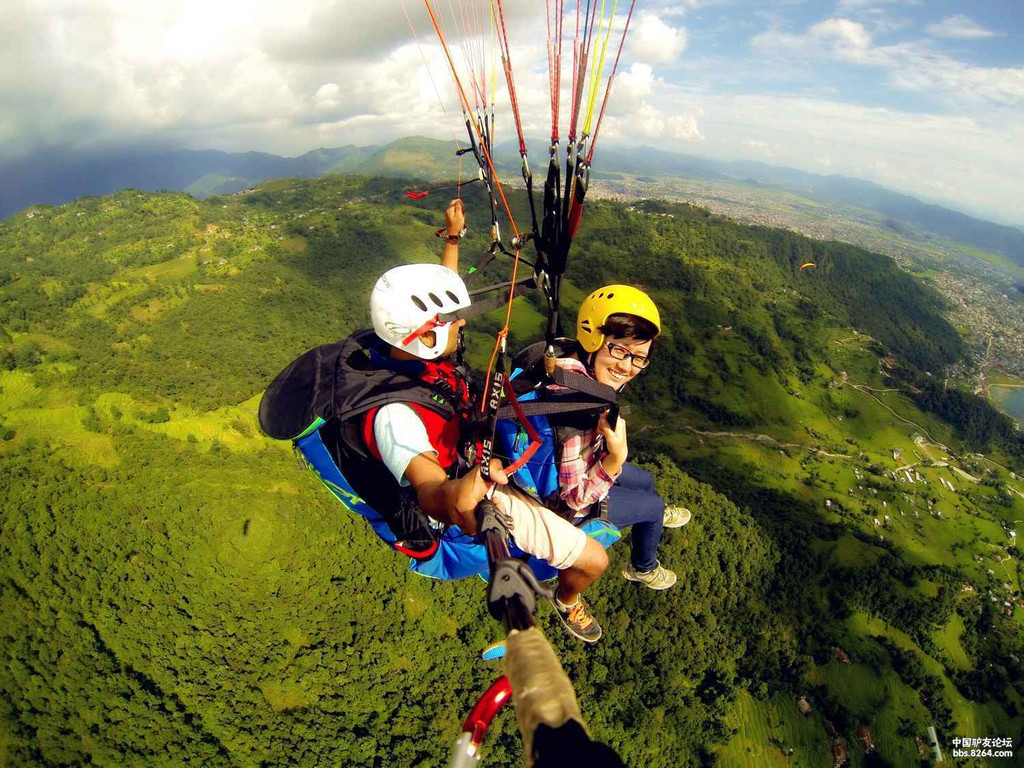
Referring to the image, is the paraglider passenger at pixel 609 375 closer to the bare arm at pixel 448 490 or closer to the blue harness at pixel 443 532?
the blue harness at pixel 443 532

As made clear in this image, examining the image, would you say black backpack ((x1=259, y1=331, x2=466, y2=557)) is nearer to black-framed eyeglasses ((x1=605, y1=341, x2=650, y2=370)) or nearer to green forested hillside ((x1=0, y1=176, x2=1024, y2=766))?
black-framed eyeglasses ((x1=605, y1=341, x2=650, y2=370))

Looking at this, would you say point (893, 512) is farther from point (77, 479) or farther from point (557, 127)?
point (77, 479)

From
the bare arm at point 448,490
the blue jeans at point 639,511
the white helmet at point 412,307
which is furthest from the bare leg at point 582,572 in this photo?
the white helmet at point 412,307

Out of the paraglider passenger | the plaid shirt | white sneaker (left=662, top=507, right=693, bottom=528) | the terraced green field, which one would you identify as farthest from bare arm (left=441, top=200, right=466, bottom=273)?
the terraced green field

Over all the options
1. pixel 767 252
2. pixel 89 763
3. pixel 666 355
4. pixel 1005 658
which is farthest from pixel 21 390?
pixel 767 252

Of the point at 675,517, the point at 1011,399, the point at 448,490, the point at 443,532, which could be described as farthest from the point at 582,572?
the point at 1011,399

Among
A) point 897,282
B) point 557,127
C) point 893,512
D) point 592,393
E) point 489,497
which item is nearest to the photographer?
point 489,497

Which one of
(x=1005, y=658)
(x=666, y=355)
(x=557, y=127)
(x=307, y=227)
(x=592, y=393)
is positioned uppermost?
(x=557, y=127)
